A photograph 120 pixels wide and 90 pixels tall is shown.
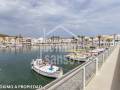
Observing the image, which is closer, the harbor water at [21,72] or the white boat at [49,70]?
the harbor water at [21,72]

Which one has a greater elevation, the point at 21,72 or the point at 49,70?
the point at 49,70

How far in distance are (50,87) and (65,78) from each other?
3.26 ft

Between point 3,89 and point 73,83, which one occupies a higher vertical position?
point 73,83

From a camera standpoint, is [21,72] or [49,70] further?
[21,72]

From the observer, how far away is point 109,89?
22.9 feet

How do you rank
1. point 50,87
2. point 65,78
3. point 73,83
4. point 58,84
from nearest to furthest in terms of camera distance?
point 50,87
point 58,84
point 65,78
point 73,83

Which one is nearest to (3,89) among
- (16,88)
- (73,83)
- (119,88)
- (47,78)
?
(16,88)

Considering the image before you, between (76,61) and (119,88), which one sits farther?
(76,61)

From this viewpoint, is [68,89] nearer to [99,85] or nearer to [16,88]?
[99,85]

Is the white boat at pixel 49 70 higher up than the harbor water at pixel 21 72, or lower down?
higher up

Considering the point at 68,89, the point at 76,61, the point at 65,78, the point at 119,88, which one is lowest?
the point at 76,61

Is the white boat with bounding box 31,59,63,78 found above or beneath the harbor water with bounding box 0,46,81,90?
above

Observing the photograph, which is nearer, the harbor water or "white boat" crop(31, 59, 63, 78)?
the harbor water

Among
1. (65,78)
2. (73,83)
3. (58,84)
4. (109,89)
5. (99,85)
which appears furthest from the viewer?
(99,85)
